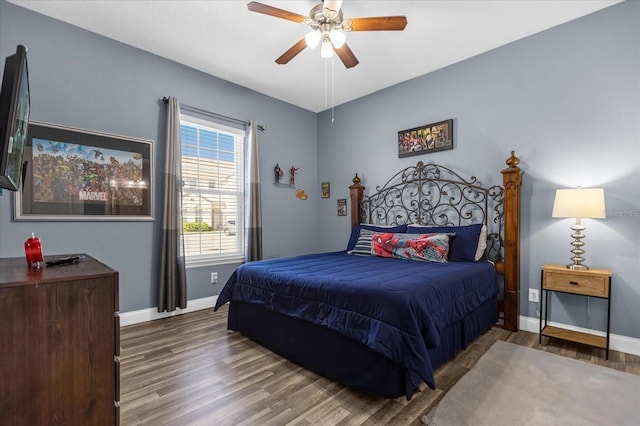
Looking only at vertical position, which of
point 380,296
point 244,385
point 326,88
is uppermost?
point 326,88

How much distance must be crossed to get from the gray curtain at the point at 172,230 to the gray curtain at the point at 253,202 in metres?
0.84

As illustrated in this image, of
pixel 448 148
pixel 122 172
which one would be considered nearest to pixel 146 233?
pixel 122 172

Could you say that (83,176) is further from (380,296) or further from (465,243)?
(465,243)

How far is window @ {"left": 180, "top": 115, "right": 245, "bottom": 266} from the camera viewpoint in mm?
3504

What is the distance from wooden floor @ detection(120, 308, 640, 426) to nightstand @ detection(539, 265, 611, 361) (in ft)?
0.34

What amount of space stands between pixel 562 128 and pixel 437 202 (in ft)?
4.31

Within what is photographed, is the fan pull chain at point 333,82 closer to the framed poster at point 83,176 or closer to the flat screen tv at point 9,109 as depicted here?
the framed poster at point 83,176

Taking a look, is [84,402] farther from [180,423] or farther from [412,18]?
[412,18]

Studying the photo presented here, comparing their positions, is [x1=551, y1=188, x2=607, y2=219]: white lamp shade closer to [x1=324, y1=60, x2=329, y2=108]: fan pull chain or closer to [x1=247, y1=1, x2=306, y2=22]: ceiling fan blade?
[x1=247, y1=1, x2=306, y2=22]: ceiling fan blade

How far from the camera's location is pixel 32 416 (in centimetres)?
99

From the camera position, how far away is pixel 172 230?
3199 millimetres

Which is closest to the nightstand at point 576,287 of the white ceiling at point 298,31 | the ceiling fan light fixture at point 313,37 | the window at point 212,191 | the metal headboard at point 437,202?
the metal headboard at point 437,202

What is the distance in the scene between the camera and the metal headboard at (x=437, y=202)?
3.11 metres

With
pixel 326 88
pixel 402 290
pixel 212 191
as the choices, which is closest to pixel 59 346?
pixel 402 290
